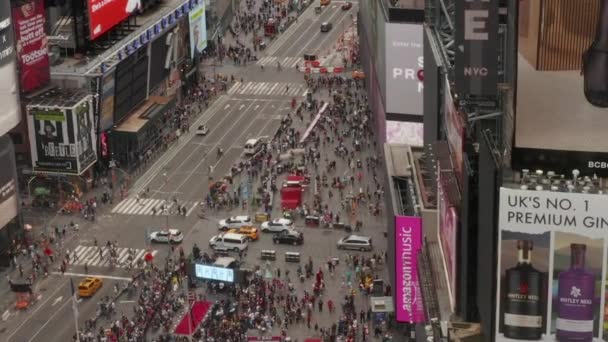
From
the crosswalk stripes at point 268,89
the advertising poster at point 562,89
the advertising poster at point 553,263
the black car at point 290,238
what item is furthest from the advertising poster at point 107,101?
the advertising poster at point 562,89

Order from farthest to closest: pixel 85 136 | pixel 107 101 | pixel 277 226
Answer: pixel 107 101 → pixel 85 136 → pixel 277 226

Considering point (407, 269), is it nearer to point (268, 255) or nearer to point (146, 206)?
point (268, 255)

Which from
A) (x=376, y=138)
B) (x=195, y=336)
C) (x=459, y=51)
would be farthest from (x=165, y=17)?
(x=459, y=51)

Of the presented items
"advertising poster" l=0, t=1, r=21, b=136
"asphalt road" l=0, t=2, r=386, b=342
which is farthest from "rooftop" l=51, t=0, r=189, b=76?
"advertising poster" l=0, t=1, r=21, b=136

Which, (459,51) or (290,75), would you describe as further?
(290,75)

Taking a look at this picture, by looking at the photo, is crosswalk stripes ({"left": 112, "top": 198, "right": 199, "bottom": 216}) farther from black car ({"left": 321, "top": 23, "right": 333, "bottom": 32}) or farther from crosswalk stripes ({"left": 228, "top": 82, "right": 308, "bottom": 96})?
black car ({"left": 321, "top": 23, "right": 333, "bottom": 32})

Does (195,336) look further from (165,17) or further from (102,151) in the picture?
(165,17)

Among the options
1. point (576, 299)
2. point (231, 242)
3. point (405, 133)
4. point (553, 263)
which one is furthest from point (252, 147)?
point (576, 299)
